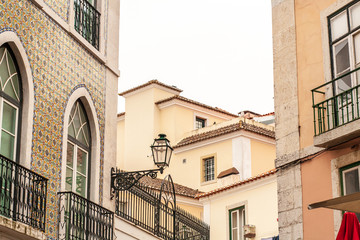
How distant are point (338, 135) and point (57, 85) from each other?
4514 millimetres

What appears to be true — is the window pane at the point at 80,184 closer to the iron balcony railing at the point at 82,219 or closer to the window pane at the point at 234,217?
the iron balcony railing at the point at 82,219

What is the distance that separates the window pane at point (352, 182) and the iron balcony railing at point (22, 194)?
13.7 ft

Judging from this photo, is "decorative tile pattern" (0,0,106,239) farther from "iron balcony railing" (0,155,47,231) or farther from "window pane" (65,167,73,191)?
"window pane" (65,167,73,191)

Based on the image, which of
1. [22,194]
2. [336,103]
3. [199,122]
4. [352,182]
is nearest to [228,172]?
[199,122]

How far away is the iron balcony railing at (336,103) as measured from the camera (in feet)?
36.1

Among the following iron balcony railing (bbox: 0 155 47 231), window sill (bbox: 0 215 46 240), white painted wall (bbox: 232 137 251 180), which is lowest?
window sill (bbox: 0 215 46 240)

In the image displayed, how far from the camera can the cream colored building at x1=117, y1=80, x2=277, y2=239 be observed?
34.9 m

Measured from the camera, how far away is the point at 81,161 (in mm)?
13547

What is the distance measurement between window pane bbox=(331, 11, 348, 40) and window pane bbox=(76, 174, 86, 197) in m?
4.66

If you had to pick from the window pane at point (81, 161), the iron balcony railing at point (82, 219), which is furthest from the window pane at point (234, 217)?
the window pane at point (81, 161)

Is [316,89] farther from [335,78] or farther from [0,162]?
[0,162]

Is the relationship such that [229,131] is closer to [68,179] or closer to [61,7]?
[61,7]

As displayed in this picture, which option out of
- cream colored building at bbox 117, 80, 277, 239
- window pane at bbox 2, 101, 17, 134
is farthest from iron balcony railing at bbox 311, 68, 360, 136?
cream colored building at bbox 117, 80, 277, 239

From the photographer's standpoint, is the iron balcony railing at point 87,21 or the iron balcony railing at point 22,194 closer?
the iron balcony railing at point 22,194
